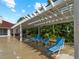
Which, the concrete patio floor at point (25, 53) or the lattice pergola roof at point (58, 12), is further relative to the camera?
the concrete patio floor at point (25, 53)

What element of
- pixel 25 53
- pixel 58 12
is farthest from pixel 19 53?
pixel 58 12

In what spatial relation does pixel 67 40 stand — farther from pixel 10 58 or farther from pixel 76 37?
pixel 76 37

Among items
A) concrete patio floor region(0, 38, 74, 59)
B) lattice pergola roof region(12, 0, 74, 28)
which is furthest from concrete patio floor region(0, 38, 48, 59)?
lattice pergola roof region(12, 0, 74, 28)

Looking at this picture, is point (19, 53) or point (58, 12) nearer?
point (58, 12)

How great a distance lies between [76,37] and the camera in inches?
82.8

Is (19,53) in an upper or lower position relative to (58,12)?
lower

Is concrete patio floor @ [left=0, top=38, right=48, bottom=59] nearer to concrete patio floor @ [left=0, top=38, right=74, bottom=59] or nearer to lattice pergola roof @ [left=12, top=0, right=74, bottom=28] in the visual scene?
concrete patio floor @ [left=0, top=38, right=74, bottom=59]

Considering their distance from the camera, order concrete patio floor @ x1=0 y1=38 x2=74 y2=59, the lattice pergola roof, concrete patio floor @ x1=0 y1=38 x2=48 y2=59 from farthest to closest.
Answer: concrete patio floor @ x1=0 y1=38 x2=48 y2=59 → concrete patio floor @ x1=0 y1=38 x2=74 y2=59 → the lattice pergola roof

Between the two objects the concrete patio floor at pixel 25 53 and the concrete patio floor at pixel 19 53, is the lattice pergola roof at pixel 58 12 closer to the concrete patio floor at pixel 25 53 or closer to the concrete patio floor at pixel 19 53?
the concrete patio floor at pixel 25 53

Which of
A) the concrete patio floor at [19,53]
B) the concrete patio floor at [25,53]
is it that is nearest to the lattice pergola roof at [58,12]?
the concrete patio floor at [25,53]

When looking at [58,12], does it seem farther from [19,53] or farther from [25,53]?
[19,53]

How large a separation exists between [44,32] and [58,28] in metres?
2.63

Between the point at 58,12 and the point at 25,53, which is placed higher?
the point at 58,12

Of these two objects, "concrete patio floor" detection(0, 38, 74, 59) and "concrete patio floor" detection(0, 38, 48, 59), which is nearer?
"concrete patio floor" detection(0, 38, 74, 59)
